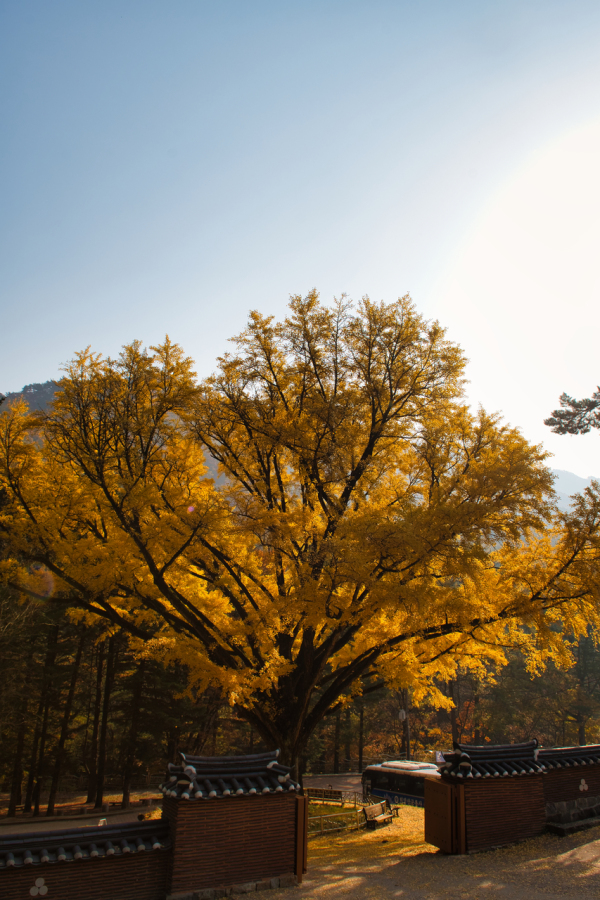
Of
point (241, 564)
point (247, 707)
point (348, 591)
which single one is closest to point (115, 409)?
point (241, 564)

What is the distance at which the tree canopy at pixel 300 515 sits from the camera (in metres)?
8.96

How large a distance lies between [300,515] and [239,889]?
5781 millimetres

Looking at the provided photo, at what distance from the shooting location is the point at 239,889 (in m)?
7.31

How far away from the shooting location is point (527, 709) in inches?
1526

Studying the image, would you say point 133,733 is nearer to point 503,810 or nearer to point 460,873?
point 503,810

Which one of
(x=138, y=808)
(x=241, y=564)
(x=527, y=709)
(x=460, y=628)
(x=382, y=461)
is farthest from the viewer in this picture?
(x=527, y=709)

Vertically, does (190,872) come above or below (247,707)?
below

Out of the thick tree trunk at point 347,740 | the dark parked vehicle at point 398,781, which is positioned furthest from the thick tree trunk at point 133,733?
the thick tree trunk at point 347,740

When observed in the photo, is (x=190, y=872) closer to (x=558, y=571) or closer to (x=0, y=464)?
(x=558, y=571)

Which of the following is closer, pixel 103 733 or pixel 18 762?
pixel 103 733

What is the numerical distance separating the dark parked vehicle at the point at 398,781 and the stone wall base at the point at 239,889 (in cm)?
1383

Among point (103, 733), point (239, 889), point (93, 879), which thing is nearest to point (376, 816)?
point (239, 889)

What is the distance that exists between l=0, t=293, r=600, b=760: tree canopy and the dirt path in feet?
8.56

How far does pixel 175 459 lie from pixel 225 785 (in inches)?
258
